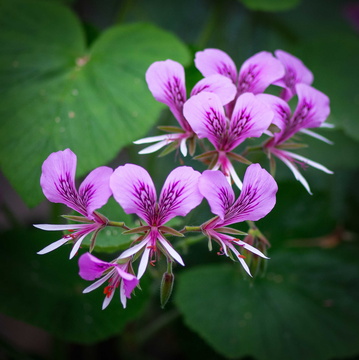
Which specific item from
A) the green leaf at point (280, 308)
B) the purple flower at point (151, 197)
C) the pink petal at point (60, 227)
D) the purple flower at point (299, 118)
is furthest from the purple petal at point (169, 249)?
the green leaf at point (280, 308)

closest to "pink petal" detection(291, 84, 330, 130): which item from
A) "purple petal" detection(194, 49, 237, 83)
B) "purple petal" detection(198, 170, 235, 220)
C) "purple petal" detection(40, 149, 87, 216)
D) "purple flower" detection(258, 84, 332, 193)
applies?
"purple flower" detection(258, 84, 332, 193)

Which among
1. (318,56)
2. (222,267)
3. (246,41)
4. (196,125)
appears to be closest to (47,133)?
(196,125)

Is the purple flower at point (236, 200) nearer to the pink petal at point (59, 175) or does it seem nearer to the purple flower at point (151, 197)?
the purple flower at point (151, 197)

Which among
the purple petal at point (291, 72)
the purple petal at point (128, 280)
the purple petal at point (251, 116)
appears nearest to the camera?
the purple petal at point (128, 280)

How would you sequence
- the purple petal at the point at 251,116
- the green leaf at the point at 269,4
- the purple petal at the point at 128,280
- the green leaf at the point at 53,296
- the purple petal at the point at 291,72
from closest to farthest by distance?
the purple petal at the point at 128,280 < the purple petal at the point at 251,116 < the purple petal at the point at 291,72 < the green leaf at the point at 53,296 < the green leaf at the point at 269,4

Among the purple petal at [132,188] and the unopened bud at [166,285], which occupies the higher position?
the purple petal at [132,188]

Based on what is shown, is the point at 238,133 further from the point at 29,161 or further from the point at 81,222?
the point at 29,161

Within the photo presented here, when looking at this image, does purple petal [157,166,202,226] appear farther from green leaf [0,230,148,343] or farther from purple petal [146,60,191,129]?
green leaf [0,230,148,343]
